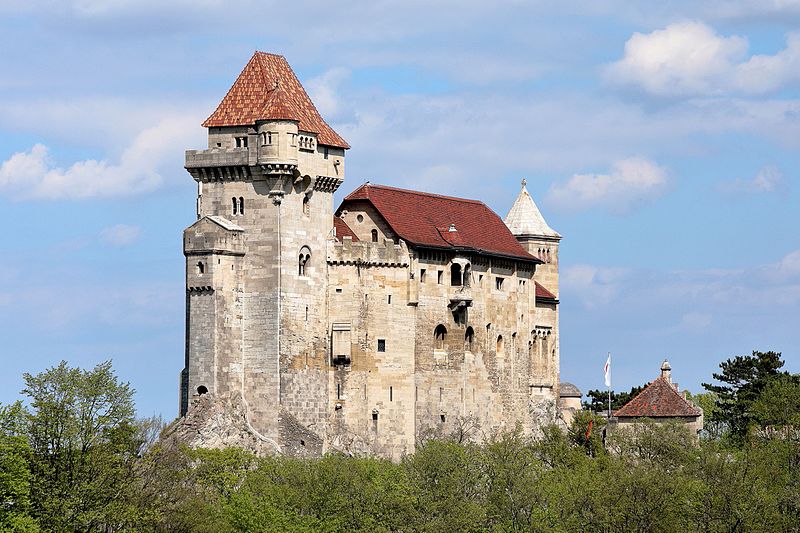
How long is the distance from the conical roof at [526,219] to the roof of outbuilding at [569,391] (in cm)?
1280

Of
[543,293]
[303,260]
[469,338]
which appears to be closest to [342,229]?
[303,260]

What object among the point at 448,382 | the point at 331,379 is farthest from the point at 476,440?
the point at 331,379

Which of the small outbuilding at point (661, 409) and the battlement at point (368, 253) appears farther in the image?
the small outbuilding at point (661, 409)

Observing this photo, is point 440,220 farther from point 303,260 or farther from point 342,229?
point 303,260

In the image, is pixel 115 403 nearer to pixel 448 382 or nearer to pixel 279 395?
pixel 279 395

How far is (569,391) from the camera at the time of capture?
7003 inches

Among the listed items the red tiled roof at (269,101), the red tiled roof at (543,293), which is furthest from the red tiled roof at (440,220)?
the red tiled roof at (269,101)

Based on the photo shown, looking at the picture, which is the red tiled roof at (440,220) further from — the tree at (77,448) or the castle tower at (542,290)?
the tree at (77,448)

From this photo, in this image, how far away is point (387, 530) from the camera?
362 ft

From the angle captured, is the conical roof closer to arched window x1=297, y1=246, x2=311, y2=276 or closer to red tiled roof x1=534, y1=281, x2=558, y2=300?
red tiled roof x1=534, y1=281, x2=558, y2=300

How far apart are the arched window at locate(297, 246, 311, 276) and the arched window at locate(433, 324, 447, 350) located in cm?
1513

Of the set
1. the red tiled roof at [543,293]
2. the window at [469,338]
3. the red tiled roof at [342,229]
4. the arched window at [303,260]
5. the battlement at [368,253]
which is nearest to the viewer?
the arched window at [303,260]

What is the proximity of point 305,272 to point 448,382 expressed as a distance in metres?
17.6

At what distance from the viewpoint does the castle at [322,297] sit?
5305 inches
